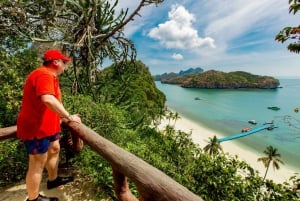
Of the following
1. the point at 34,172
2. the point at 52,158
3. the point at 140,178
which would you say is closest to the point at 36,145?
the point at 34,172

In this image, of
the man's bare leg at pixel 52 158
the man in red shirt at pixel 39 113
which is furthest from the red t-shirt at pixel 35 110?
the man's bare leg at pixel 52 158

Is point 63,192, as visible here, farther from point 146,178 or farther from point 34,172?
point 146,178

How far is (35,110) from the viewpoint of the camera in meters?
2.30

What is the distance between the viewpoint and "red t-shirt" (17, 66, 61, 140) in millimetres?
2217

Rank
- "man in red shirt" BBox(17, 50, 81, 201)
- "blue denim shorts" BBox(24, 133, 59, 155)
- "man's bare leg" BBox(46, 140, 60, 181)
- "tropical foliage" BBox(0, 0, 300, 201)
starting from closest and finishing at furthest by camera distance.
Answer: "man in red shirt" BBox(17, 50, 81, 201)
"blue denim shorts" BBox(24, 133, 59, 155)
"man's bare leg" BBox(46, 140, 60, 181)
"tropical foliage" BBox(0, 0, 300, 201)

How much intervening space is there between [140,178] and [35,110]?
136cm

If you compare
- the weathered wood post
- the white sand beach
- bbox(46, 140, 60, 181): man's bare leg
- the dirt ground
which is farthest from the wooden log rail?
the white sand beach

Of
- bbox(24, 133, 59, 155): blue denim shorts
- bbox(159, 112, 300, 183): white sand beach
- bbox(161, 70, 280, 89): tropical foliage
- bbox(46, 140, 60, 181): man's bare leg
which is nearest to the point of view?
bbox(24, 133, 59, 155): blue denim shorts

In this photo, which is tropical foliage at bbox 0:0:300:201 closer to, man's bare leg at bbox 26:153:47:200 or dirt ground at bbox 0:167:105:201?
dirt ground at bbox 0:167:105:201

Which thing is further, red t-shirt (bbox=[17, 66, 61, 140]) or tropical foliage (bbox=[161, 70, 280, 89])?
tropical foliage (bbox=[161, 70, 280, 89])

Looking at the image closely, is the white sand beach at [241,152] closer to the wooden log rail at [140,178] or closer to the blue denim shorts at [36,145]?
the wooden log rail at [140,178]

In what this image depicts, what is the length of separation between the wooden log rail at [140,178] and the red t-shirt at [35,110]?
456 millimetres

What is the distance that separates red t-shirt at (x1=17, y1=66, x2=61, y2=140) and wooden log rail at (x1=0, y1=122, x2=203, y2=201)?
46 cm

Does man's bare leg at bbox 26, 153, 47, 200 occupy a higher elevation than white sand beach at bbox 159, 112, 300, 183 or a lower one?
higher
